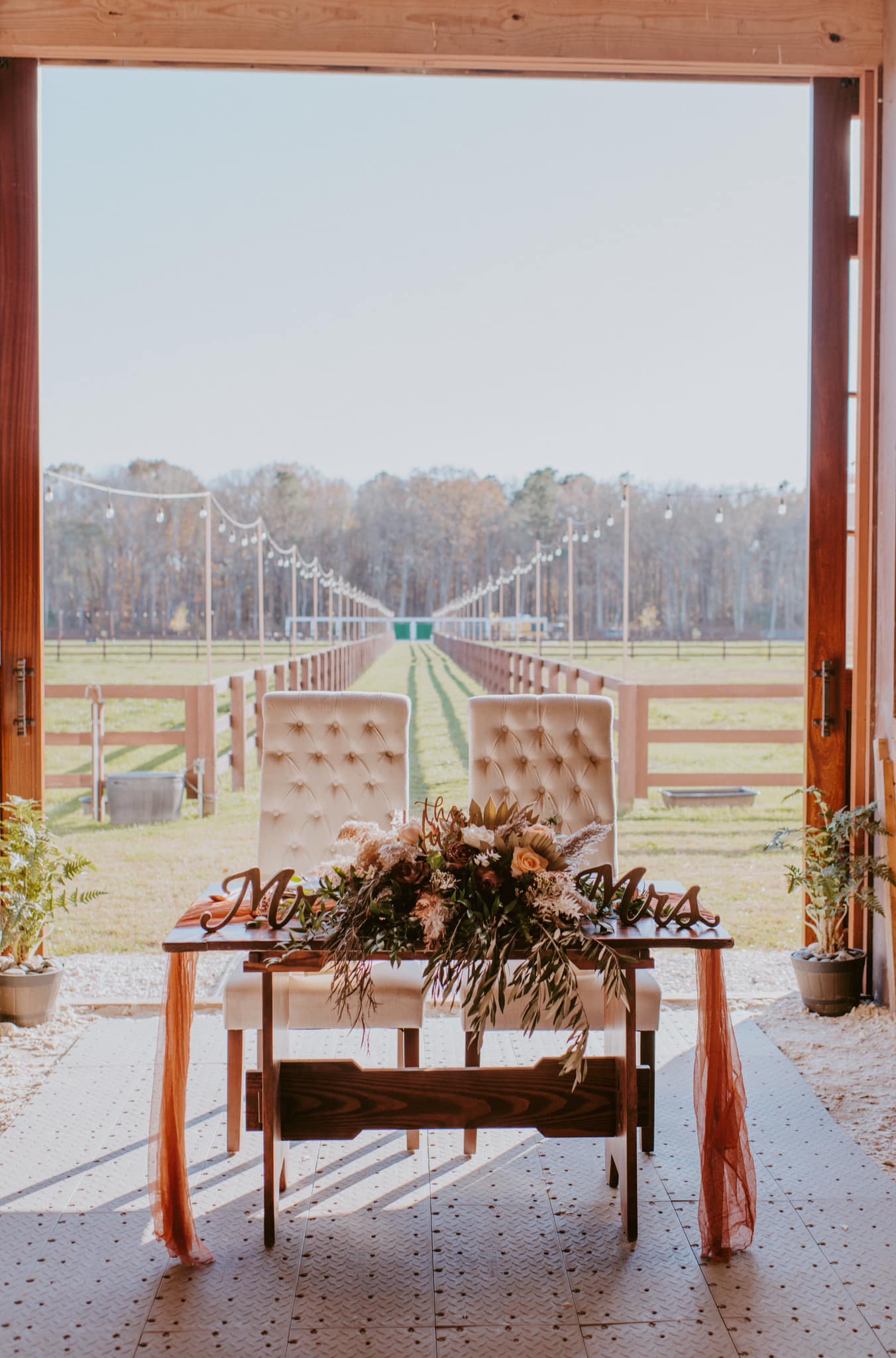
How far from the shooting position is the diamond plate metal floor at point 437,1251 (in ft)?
6.10

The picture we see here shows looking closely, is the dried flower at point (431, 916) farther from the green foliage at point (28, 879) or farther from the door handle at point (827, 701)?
the door handle at point (827, 701)

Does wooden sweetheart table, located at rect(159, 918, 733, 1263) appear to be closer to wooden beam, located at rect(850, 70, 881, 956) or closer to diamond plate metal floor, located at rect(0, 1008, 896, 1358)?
diamond plate metal floor, located at rect(0, 1008, 896, 1358)

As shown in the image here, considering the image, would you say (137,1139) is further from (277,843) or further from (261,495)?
(261,495)

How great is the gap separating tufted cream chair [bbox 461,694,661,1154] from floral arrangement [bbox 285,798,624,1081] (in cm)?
92

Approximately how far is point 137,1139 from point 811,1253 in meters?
1.55

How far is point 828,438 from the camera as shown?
364 cm

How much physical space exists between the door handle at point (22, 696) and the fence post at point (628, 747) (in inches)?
142

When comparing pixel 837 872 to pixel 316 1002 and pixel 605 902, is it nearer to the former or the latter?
pixel 605 902

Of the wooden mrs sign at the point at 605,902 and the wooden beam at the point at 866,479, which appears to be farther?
the wooden beam at the point at 866,479

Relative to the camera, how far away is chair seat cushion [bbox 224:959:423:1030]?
2443 mm

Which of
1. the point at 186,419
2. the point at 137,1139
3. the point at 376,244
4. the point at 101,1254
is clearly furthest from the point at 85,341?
the point at 101,1254

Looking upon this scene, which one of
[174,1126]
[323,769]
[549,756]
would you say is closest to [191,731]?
[323,769]

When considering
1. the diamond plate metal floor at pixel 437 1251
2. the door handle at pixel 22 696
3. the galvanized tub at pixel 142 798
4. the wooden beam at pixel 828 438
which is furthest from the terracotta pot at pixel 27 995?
the galvanized tub at pixel 142 798

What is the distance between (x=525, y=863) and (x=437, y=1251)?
86 cm
